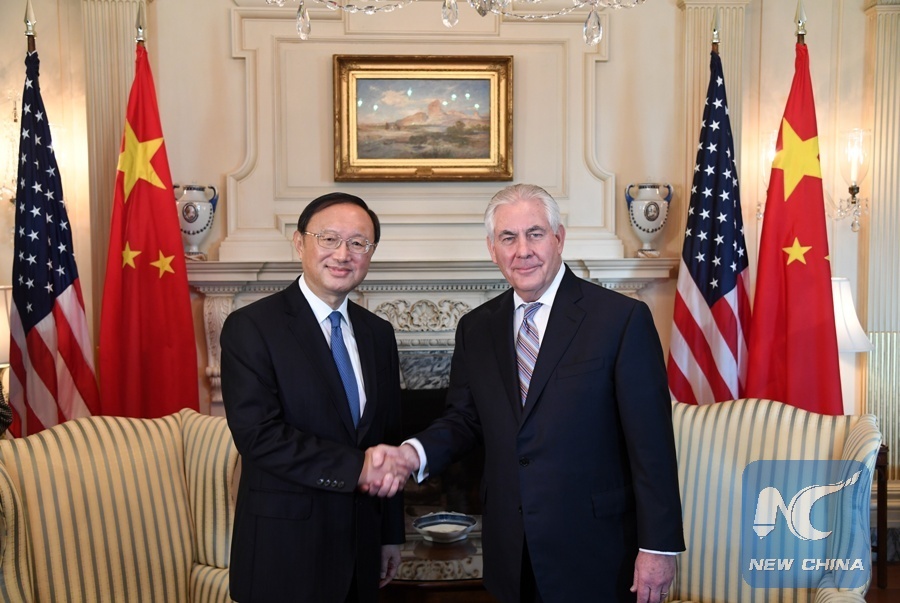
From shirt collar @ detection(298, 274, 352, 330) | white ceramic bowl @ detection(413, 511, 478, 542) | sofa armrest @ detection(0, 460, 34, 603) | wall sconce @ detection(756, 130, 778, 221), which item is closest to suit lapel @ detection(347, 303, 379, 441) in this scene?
shirt collar @ detection(298, 274, 352, 330)

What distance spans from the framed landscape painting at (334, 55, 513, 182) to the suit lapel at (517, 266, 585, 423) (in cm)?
220

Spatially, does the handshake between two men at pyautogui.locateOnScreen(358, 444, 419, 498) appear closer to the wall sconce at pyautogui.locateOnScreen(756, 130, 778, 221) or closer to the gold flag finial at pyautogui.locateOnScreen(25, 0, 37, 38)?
the gold flag finial at pyautogui.locateOnScreen(25, 0, 37, 38)

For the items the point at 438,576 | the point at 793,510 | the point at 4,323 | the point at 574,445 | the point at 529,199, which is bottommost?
the point at 438,576

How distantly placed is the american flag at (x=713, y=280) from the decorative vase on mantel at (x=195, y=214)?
243 centimetres

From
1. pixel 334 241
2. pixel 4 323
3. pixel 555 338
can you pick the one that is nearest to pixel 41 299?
pixel 4 323

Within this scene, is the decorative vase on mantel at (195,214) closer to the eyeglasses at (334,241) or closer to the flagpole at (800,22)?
the eyeglasses at (334,241)

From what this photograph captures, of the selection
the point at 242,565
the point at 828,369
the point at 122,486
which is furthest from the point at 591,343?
the point at 828,369

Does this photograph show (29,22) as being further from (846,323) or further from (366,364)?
(846,323)

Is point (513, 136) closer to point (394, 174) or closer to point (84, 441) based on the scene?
point (394, 174)

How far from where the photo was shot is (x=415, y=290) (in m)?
4.25

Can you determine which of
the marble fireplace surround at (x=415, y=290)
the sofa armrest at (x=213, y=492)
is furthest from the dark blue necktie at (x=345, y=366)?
the marble fireplace surround at (x=415, y=290)

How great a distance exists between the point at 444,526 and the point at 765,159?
2646 millimetres

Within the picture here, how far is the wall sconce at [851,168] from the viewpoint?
4215 mm

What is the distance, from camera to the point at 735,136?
13.9ft
